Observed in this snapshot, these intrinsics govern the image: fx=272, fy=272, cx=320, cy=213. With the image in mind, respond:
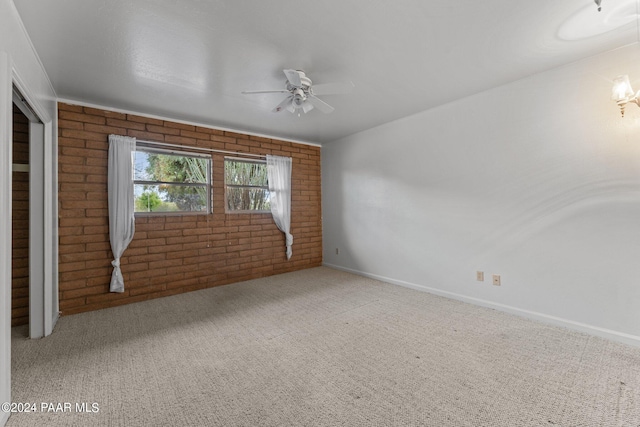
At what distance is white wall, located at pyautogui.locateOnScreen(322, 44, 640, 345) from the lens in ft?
7.52

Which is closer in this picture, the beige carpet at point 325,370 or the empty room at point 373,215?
the beige carpet at point 325,370

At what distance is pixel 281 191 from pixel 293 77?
2.53m

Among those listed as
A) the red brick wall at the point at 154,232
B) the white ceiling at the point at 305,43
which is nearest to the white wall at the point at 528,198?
the white ceiling at the point at 305,43

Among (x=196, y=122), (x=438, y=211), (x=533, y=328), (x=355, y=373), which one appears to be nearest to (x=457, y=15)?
(x=438, y=211)

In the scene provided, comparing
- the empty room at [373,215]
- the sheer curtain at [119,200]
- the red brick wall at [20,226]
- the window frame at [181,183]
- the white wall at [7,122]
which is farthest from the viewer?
the window frame at [181,183]

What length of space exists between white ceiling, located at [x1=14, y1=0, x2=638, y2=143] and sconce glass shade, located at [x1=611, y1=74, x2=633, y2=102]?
12.8 inches

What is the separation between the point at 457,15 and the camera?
1854mm

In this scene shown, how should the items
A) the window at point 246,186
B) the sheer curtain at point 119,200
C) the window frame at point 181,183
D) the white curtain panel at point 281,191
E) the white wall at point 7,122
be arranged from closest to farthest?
the white wall at point 7,122
the sheer curtain at point 119,200
the window frame at point 181,183
the window at point 246,186
the white curtain panel at point 281,191

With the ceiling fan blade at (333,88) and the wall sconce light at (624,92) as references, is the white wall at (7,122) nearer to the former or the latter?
the ceiling fan blade at (333,88)

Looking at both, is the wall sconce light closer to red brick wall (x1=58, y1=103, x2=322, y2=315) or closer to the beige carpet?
the beige carpet

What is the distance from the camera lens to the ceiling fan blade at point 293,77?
2225 mm

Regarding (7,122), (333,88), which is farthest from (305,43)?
(7,122)

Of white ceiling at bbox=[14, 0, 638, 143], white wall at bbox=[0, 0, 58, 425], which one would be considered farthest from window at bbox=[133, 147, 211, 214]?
white wall at bbox=[0, 0, 58, 425]

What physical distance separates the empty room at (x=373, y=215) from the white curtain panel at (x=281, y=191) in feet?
1.54
